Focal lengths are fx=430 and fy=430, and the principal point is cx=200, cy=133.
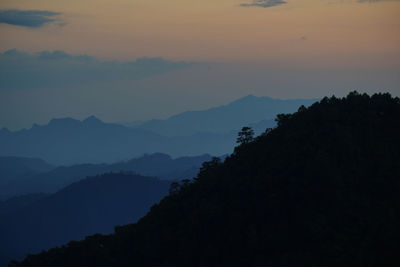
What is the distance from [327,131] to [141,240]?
27.5 m

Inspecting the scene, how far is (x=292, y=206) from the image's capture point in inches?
1882

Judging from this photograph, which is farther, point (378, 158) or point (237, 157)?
point (237, 157)

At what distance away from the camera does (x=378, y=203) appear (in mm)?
44750

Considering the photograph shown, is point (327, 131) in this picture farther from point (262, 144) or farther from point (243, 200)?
point (243, 200)

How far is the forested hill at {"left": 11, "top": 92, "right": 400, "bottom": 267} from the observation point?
139ft

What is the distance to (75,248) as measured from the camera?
5716cm

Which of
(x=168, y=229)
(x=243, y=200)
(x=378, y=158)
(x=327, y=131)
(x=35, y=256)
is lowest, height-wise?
(x=35, y=256)

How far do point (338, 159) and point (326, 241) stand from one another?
11.7m

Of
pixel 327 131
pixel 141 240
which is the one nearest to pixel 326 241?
pixel 327 131

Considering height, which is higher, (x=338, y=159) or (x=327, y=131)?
(x=327, y=131)

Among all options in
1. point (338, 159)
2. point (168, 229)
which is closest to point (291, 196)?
point (338, 159)

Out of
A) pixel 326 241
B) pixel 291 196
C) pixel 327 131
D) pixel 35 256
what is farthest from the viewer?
pixel 35 256

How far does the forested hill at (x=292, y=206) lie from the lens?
42281mm

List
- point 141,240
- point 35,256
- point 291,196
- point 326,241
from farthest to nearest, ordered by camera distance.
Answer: point 35,256 → point 141,240 → point 291,196 → point 326,241
